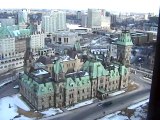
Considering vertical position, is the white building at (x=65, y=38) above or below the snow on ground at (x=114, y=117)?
above

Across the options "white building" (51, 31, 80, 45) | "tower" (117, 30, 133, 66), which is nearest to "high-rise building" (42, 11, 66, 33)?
"white building" (51, 31, 80, 45)

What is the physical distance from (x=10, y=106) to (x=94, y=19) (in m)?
11.8

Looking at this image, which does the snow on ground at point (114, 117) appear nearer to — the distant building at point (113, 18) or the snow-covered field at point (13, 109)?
the snow-covered field at point (13, 109)

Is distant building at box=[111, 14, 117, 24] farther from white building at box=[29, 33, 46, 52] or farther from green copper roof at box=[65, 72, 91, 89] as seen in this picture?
green copper roof at box=[65, 72, 91, 89]

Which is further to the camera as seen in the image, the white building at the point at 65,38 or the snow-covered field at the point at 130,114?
the white building at the point at 65,38

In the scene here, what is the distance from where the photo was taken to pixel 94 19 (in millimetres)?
15500

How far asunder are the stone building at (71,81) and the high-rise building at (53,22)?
6.61 meters

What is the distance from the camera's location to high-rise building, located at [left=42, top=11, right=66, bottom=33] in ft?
40.3

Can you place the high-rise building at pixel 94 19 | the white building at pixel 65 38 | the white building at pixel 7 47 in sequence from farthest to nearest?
the high-rise building at pixel 94 19
the white building at pixel 65 38
the white building at pixel 7 47

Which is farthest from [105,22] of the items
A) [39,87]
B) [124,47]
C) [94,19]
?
[39,87]

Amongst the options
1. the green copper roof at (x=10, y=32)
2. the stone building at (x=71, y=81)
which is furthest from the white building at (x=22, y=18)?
the stone building at (x=71, y=81)

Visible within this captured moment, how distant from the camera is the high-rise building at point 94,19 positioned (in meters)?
15.1

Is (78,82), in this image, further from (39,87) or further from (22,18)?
(22,18)

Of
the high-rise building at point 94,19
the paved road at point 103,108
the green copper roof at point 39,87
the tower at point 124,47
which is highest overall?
the high-rise building at point 94,19
